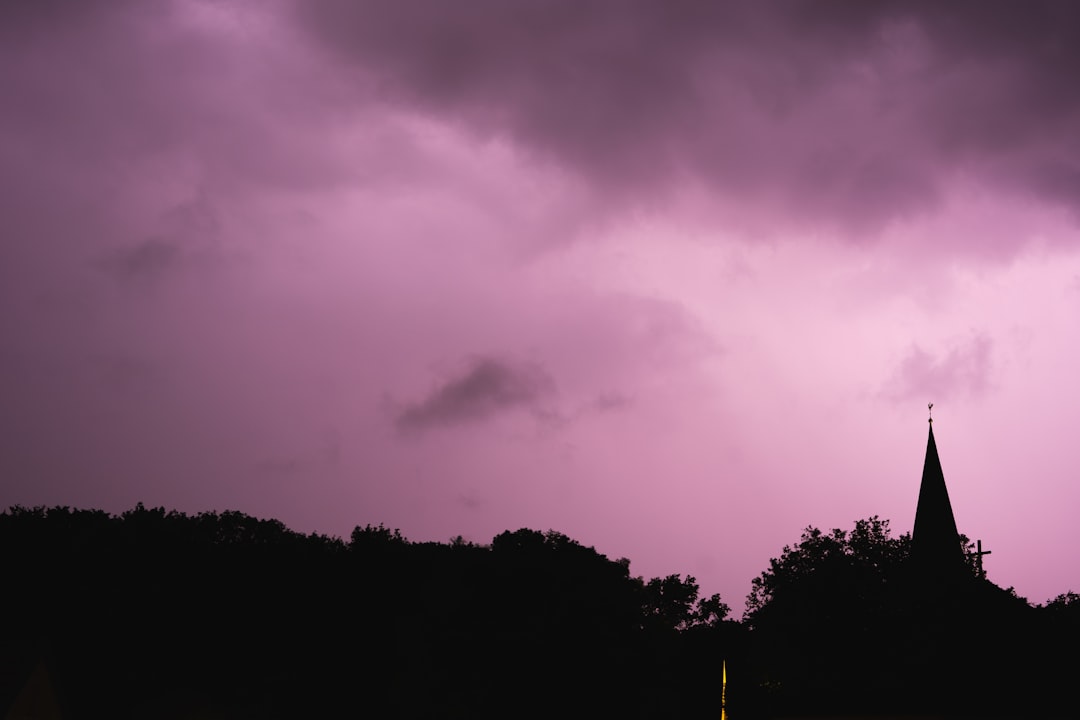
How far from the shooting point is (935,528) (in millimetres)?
78000

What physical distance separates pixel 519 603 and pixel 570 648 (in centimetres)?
379

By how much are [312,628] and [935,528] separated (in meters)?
41.5

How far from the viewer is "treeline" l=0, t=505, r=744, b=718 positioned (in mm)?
58219

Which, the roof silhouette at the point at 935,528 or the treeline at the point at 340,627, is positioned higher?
the roof silhouette at the point at 935,528

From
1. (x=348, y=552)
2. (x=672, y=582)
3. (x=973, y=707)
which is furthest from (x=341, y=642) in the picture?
(x=973, y=707)

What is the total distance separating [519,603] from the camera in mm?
63000

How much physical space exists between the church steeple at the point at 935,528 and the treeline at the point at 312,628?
69.0ft

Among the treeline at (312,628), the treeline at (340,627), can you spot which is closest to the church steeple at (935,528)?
the treeline at (340,627)

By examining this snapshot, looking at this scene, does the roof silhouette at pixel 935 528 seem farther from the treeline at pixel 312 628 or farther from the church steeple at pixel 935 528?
the treeline at pixel 312 628

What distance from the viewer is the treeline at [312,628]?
191ft

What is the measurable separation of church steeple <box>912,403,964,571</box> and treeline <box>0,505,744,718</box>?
2104cm

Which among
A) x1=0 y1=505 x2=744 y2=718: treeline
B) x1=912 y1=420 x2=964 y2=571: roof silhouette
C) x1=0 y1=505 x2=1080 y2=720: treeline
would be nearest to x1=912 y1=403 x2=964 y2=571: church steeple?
x1=912 y1=420 x2=964 y2=571: roof silhouette

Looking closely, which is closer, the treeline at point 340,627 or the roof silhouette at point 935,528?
the treeline at point 340,627

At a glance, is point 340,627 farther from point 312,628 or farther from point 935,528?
point 935,528
